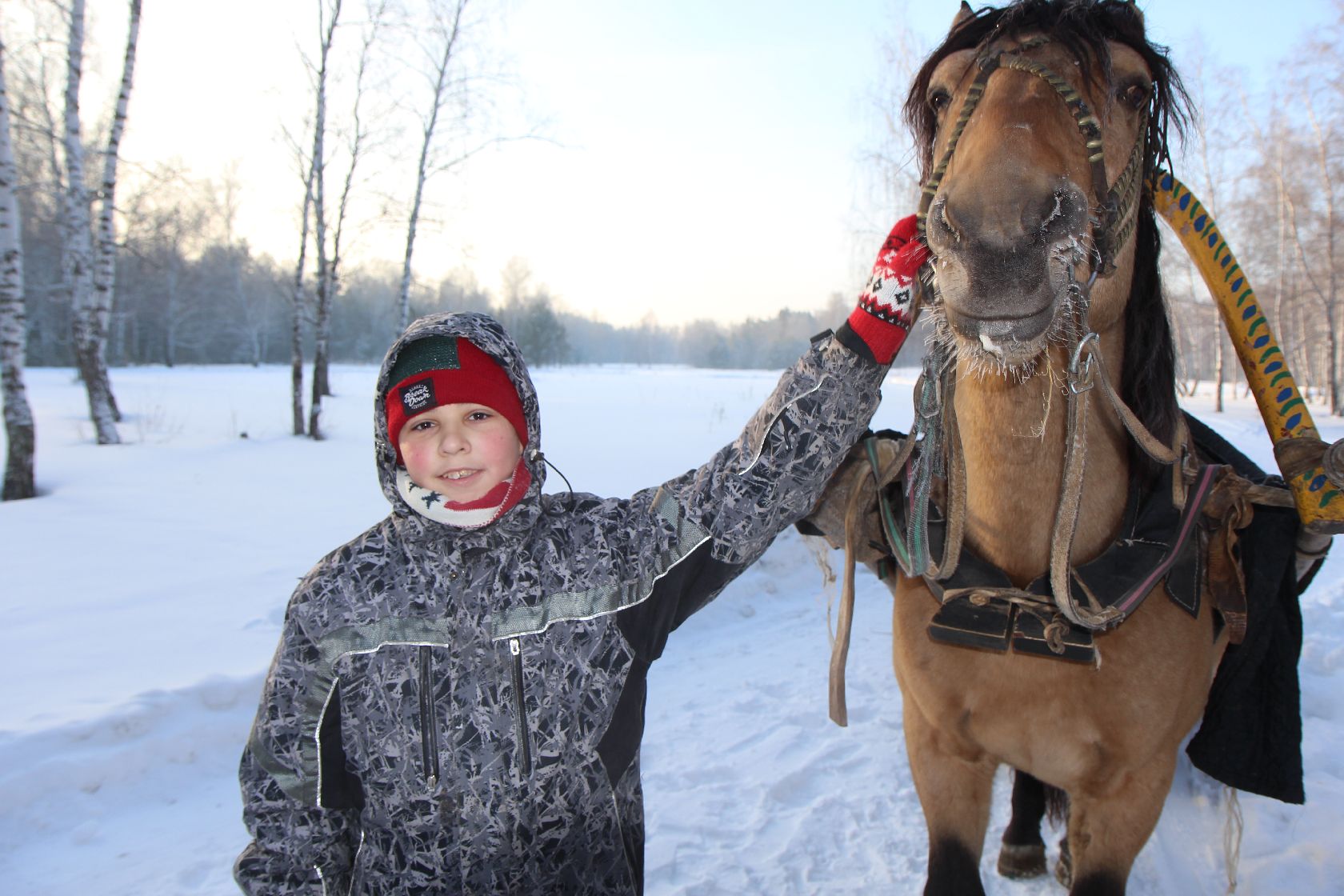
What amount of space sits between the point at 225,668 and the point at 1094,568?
3459 mm

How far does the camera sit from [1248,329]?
1.80 meters

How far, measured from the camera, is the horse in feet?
4.53

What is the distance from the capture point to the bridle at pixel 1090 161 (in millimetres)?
1339

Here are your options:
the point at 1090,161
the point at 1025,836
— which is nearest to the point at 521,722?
the point at 1090,161

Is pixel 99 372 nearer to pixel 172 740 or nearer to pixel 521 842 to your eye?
pixel 172 740

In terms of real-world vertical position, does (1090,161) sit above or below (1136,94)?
below

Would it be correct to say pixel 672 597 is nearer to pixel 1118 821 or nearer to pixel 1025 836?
pixel 1118 821

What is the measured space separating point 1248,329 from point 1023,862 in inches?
72.0

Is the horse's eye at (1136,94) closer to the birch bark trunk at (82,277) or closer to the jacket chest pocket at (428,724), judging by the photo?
the jacket chest pocket at (428,724)

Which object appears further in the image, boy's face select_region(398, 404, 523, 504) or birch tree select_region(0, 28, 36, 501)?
birch tree select_region(0, 28, 36, 501)

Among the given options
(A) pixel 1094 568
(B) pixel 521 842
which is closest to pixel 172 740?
(B) pixel 521 842

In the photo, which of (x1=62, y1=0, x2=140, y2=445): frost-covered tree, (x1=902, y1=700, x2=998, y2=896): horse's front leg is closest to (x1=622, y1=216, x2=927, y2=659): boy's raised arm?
(x1=902, y1=700, x2=998, y2=896): horse's front leg

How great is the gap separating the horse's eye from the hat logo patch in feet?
4.97

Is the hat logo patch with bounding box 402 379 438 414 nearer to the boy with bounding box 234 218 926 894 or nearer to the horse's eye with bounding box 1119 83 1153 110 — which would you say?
the boy with bounding box 234 218 926 894
